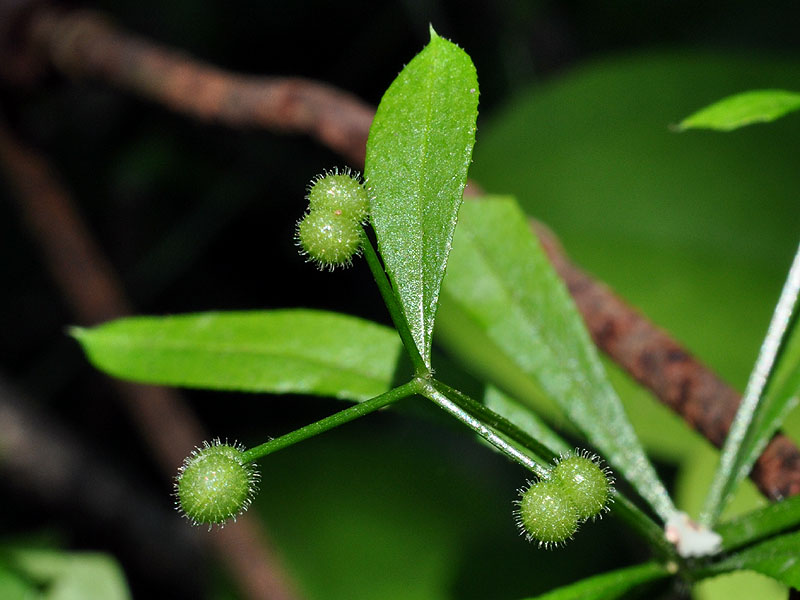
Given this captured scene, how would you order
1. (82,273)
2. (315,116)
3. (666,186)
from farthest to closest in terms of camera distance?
1. (82,273)
2. (666,186)
3. (315,116)

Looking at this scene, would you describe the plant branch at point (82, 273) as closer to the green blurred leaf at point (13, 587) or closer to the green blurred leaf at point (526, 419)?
the green blurred leaf at point (13, 587)

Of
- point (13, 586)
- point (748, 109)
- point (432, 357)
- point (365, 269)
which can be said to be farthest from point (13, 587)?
point (365, 269)

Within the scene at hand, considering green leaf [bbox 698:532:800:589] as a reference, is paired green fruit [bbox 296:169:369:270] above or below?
above

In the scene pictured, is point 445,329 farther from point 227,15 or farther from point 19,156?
point 227,15

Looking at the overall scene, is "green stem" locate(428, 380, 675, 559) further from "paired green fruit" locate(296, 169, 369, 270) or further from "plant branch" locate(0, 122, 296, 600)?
"plant branch" locate(0, 122, 296, 600)

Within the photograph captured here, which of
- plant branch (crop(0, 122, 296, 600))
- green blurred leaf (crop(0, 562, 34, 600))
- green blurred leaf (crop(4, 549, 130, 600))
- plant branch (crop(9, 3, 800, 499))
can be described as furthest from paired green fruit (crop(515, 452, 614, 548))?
plant branch (crop(0, 122, 296, 600))

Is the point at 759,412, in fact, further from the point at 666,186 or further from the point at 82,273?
the point at 82,273
